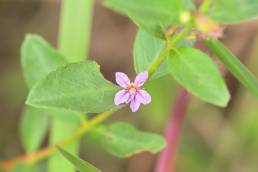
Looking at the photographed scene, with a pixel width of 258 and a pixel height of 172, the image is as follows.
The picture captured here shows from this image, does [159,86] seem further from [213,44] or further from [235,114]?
[213,44]

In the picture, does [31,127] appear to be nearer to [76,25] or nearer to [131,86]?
[76,25]

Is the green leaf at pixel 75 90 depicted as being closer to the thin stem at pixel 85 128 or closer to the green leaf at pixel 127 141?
the thin stem at pixel 85 128

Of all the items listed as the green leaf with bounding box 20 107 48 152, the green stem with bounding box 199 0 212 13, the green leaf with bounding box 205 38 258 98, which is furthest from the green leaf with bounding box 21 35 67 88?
the green stem with bounding box 199 0 212 13

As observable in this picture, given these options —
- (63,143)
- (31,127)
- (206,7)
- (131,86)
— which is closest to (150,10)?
(206,7)

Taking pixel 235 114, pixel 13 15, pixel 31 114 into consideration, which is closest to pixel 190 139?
pixel 235 114

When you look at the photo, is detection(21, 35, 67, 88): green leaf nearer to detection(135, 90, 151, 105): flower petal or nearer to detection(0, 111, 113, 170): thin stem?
detection(0, 111, 113, 170): thin stem

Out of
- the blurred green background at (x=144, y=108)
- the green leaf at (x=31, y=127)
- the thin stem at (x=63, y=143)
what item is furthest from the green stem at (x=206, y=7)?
the blurred green background at (x=144, y=108)

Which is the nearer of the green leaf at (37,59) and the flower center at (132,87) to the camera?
the flower center at (132,87)
